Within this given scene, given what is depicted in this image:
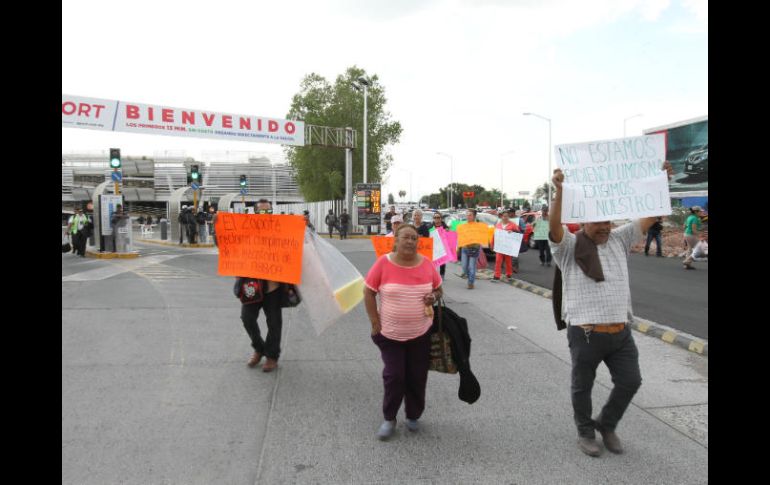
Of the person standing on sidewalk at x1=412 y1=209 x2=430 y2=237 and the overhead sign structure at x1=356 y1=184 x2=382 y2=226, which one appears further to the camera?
the overhead sign structure at x1=356 y1=184 x2=382 y2=226

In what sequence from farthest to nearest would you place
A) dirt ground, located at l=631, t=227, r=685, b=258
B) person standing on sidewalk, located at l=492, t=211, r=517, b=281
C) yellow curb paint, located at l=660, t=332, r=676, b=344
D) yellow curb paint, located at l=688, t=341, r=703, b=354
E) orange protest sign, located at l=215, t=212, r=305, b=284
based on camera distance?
dirt ground, located at l=631, t=227, r=685, b=258, person standing on sidewalk, located at l=492, t=211, r=517, b=281, yellow curb paint, located at l=660, t=332, r=676, b=344, yellow curb paint, located at l=688, t=341, r=703, b=354, orange protest sign, located at l=215, t=212, r=305, b=284

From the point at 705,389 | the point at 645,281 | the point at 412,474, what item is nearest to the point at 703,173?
the point at 645,281

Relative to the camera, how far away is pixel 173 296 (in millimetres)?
9461

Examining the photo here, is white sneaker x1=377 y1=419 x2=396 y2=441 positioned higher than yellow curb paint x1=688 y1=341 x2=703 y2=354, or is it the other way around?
yellow curb paint x1=688 y1=341 x2=703 y2=354

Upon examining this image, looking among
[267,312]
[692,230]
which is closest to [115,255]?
[267,312]

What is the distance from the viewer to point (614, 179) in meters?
3.79

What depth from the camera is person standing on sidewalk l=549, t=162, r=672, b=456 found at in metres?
3.53

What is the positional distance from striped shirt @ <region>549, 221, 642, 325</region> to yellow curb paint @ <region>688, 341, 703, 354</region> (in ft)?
10.4

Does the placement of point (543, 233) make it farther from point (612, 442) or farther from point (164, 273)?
point (612, 442)

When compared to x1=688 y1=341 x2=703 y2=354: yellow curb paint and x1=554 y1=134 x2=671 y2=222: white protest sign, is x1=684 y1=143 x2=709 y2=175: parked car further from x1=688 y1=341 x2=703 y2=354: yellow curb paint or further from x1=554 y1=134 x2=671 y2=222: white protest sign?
x1=554 y1=134 x2=671 y2=222: white protest sign

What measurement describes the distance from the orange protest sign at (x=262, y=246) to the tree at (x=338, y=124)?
39.2 metres

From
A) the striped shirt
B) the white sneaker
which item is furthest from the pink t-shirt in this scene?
the striped shirt
